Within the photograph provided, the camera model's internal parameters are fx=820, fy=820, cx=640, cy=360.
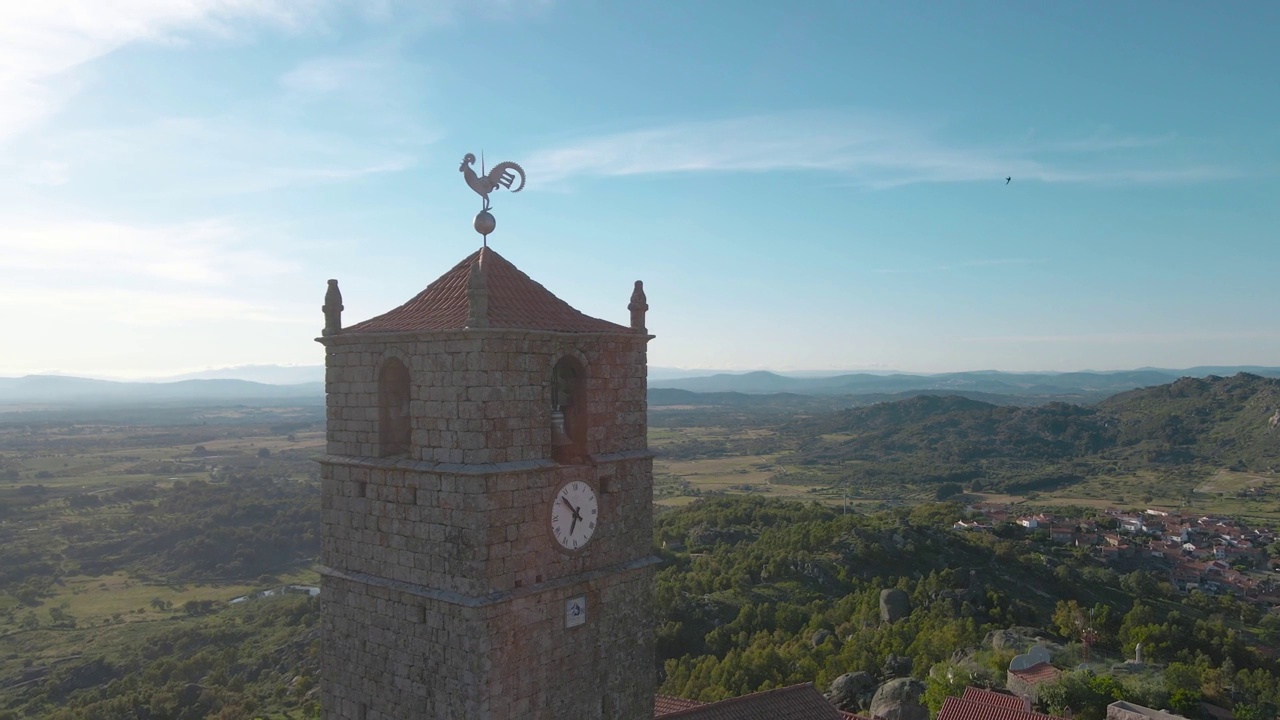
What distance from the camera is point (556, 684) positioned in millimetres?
10516

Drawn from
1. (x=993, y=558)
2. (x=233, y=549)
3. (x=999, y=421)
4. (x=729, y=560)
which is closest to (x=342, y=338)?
(x=729, y=560)

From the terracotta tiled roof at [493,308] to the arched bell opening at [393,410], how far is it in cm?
62

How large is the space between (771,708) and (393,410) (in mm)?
11993

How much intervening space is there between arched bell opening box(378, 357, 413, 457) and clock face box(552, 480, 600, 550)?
2193 mm

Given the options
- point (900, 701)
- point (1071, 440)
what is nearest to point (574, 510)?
point (900, 701)

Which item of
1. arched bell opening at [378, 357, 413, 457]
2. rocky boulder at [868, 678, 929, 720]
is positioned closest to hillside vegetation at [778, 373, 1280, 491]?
rocky boulder at [868, 678, 929, 720]

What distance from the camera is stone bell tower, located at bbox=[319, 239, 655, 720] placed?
9.80 meters

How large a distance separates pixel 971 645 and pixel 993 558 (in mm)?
19780

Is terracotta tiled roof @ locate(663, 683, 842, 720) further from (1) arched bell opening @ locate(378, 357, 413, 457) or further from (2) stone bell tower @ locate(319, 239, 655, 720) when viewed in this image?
(1) arched bell opening @ locate(378, 357, 413, 457)

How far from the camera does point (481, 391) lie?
980cm

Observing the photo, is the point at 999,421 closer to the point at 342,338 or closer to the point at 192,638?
the point at 192,638

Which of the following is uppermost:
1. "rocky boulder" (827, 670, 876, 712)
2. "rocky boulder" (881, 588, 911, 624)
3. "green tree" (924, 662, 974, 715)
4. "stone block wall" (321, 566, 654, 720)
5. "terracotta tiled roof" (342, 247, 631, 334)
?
"terracotta tiled roof" (342, 247, 631, 334)

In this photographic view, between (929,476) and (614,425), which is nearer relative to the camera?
(614,425)

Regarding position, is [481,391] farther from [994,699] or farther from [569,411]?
[994,699]
